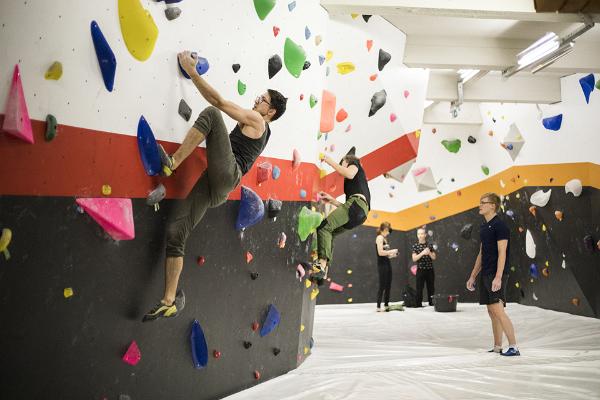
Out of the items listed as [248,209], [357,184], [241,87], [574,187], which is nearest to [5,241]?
[248,209]

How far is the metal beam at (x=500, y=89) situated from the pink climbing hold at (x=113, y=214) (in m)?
6.00

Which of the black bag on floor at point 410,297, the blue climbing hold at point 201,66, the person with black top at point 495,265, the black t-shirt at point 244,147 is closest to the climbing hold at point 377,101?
the person with black top at point 495,265

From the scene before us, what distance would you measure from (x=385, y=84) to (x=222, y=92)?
2645mm

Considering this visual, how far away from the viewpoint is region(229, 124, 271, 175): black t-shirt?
2.71 meters

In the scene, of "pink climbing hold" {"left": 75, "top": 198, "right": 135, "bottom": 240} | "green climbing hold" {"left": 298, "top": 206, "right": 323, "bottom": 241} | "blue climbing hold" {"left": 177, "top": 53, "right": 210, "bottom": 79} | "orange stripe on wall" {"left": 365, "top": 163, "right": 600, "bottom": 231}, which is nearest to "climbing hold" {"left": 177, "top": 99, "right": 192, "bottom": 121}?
"blue climbing hold" {"left": 177, "top": 53, "right": 210, "bottom": 79}

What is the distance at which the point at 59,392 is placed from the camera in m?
1.95

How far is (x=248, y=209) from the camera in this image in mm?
3039

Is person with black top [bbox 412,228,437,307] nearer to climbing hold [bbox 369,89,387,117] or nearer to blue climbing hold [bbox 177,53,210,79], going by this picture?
climbing hold [bbox 369,89,387,117]

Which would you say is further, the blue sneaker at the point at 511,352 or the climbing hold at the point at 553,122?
the climbing hold at the point at 553,122

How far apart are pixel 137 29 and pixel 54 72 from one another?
49 cm

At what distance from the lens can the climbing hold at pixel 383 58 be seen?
16.3ft

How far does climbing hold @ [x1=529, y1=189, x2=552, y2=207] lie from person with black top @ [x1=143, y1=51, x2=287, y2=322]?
19.1 feet

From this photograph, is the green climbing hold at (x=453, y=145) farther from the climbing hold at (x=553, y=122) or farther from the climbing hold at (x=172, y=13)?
the climbing hold at (x=172, y=13)

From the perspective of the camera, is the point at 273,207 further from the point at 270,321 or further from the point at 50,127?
the point at 50,127
